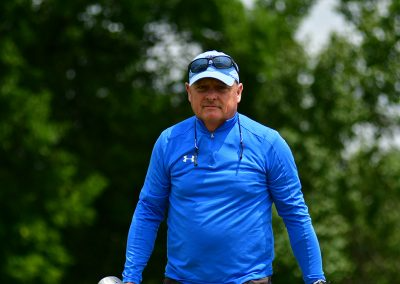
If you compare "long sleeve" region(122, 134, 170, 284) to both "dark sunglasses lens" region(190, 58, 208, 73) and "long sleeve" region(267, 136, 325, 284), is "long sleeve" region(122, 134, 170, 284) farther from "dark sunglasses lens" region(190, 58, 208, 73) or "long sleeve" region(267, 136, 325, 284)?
"long sleeve" region(267, 136, 325, 284)

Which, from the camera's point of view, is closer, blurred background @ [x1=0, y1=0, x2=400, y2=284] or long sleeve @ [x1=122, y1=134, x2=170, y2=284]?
long sleeve @ [x1=122, y1=134, x2=170, y2=284]

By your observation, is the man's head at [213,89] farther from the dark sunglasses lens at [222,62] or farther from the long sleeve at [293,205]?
the long sleeve at [293,205]

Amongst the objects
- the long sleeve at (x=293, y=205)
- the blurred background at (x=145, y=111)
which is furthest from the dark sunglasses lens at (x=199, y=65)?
the blurred background at (x=145, y=111)

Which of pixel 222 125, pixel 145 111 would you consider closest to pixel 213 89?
pixel 222 125

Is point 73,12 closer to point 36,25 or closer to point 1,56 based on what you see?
point 36,25

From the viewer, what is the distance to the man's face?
470cm

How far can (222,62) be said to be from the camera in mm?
4730

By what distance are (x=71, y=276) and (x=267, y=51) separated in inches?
345

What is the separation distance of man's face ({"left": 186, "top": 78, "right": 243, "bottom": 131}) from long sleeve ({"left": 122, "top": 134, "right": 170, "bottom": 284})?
0.31 m

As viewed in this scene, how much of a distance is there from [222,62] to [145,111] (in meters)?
22.5

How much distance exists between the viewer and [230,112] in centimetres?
474

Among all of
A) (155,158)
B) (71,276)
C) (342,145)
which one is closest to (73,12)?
(71,276)

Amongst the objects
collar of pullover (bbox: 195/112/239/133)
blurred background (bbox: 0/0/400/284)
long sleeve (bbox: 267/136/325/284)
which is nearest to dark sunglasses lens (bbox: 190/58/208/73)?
collar of pullover (bbox: 195/112/239/133)

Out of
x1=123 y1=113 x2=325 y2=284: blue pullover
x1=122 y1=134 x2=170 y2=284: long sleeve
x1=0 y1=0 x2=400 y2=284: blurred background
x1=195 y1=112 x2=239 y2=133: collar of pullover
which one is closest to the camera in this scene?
x1=123 y1=113 x2=325 y2=284: blue pullover
